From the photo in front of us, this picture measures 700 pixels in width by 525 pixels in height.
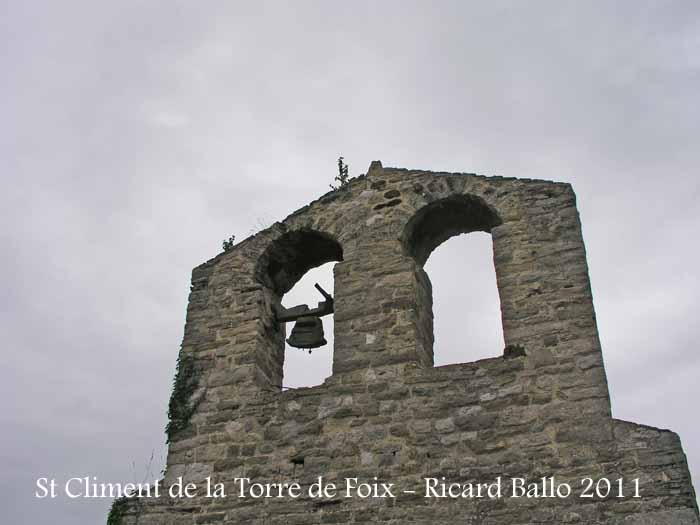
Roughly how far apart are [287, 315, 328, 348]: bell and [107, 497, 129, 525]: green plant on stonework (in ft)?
7.05

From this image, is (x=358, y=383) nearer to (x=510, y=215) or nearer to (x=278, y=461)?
(x=278, y=461)

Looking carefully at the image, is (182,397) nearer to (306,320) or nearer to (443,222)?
(306,320)

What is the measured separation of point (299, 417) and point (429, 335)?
146cm

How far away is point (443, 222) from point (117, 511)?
4129 mm

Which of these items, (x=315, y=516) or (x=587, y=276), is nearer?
(x=315, y=516)

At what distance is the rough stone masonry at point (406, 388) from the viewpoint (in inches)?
221

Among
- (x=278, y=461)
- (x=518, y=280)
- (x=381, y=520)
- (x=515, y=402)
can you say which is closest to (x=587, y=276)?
(x=518, y=280)

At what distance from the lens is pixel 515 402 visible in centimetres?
603

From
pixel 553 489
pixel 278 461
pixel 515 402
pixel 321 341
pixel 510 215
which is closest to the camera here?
pixel 553 489

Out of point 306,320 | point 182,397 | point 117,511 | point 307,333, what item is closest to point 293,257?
point 306,320

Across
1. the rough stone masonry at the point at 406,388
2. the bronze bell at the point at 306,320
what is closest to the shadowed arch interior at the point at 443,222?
the rough stone masonry at the point at 406,388

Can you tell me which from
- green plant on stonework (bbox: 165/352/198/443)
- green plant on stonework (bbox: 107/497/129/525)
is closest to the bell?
green plant on stonework (bbox: 165/352/198/443)

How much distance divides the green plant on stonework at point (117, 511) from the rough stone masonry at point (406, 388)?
0.04 feet

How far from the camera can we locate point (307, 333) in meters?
7.75
